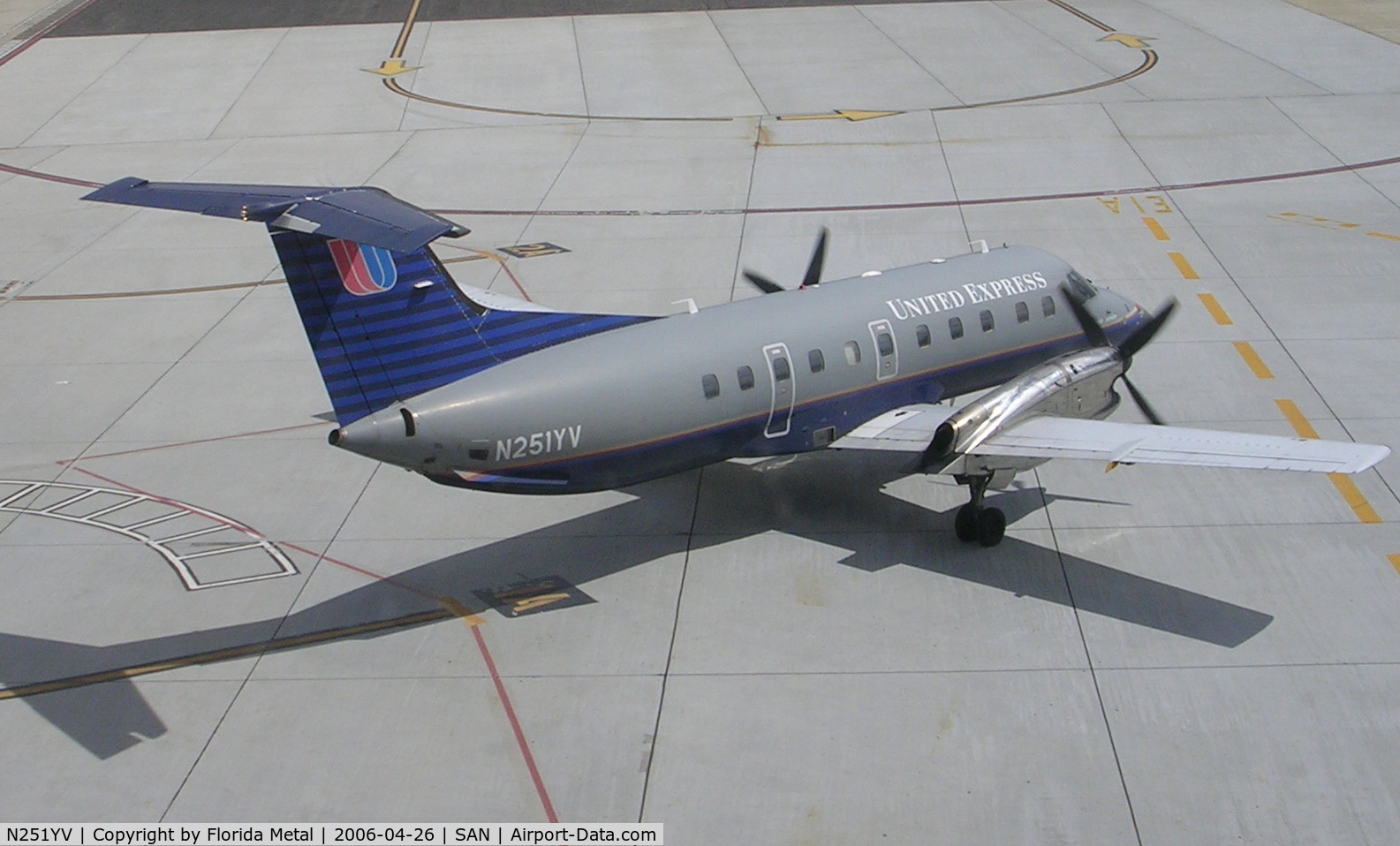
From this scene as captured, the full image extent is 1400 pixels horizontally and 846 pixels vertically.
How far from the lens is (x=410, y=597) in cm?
1828

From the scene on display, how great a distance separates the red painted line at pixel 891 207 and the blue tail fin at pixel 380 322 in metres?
16.6

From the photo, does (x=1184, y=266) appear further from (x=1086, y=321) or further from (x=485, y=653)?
(x=485, y=653)

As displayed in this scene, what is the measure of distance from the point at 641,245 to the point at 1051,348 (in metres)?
12.5

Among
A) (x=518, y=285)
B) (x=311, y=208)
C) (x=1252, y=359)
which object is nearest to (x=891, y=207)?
(x=518, y=285)

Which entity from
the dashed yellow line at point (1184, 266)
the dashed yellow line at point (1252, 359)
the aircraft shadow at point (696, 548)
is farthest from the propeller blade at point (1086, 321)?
the dashed yellow line at point (1184, 266)

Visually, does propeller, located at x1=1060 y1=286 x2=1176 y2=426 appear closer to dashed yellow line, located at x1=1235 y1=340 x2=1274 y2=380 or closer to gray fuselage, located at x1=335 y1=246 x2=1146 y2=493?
gray fuselage, located at x1=335 y1=246 x2=1146 y2=493

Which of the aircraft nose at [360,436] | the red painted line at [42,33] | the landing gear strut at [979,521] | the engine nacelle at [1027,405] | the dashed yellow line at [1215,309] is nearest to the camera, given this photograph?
the aircraft nose at [360,436]

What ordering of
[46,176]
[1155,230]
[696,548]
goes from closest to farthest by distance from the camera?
[696,548] → [1155,230] → [46,176]

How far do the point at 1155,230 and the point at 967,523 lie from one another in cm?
1569

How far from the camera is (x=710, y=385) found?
727 inches

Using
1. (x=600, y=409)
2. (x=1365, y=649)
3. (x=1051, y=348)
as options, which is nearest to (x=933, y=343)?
(x=1051, y=348)

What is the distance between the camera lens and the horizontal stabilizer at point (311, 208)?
1541cm

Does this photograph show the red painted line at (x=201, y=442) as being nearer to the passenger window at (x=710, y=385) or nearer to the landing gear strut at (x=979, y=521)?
the passenger window at (x=710, y=385)

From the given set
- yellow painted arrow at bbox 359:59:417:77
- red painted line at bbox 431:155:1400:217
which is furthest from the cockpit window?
yellow painted arrow at bbox 359:59:417:77
